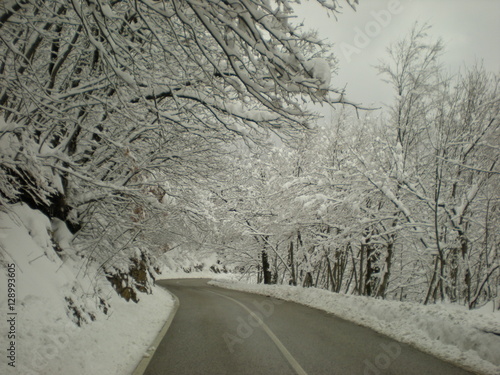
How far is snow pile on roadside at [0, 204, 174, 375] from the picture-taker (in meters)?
3.57

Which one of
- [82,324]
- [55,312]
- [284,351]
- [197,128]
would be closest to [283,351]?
[284,351]

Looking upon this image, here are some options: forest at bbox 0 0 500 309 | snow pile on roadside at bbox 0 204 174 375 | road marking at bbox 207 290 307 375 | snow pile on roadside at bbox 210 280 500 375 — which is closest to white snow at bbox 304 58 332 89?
forest at bbox 0 0 500 309

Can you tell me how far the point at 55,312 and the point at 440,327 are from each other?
6534mm

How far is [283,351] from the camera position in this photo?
5.23 meters

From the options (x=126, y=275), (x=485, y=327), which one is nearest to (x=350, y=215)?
(x=485, y=327)

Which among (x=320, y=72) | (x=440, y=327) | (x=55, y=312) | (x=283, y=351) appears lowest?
(x=283, y=351)

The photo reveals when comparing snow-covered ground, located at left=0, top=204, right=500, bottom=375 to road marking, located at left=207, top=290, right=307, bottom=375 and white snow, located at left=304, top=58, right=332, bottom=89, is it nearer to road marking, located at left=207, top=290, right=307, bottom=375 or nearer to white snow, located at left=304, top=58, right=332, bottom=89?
road marking, located at left=207, top=290, right=307, bottom=375

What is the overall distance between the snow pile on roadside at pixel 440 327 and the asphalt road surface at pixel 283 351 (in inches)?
12.4

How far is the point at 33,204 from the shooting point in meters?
5.85

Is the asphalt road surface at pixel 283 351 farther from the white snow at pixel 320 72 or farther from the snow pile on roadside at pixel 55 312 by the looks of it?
the white snow at pixel 320 72

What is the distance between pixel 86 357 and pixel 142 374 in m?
0.78

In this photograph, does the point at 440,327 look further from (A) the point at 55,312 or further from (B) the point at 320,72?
(A) the point at 55,312

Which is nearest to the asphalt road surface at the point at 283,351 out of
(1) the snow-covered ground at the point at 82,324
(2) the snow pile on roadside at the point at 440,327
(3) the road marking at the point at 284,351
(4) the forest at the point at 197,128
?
(3) the road marking at the point at 284,351

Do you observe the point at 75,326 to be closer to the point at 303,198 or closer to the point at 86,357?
the point at 86,357
